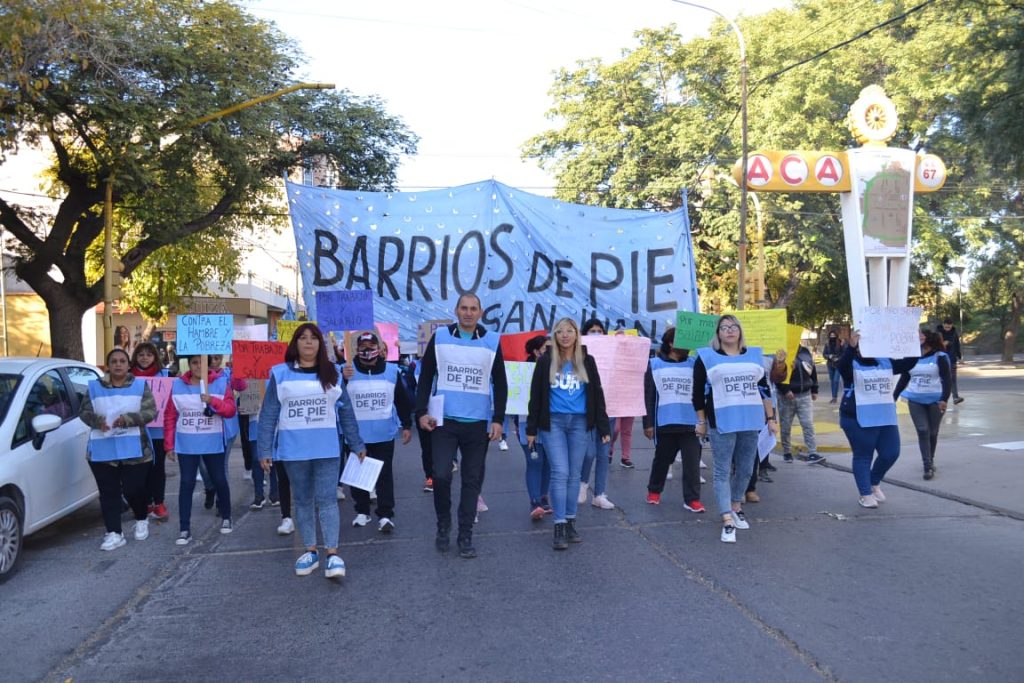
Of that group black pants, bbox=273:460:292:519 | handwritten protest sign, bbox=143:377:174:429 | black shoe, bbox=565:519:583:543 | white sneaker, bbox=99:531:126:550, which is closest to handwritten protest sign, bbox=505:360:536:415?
black shoe, bbox=565:519:583:543

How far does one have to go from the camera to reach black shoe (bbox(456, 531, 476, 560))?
588cm

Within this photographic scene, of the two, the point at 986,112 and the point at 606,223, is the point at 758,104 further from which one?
the point at 606,223

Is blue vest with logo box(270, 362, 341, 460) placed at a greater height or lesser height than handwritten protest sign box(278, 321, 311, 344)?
lesser

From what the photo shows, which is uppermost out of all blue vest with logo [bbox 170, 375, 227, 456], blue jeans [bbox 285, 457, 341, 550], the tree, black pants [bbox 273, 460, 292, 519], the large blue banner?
the tree

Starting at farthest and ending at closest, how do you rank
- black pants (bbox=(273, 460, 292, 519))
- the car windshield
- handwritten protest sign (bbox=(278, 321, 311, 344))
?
handwritten protest sign (bbox=(278, 321, 311, 344)) → black pants (bbox=(273, 460, 292, 519)) → the car windshield

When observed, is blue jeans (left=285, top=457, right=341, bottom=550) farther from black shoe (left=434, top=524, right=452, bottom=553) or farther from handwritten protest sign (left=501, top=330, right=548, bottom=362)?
handwritten protest sign (left=501, top=330, right=548, bottom=362)

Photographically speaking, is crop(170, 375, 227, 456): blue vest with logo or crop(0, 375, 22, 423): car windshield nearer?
crop(0, 375, 22, 423): car windshield

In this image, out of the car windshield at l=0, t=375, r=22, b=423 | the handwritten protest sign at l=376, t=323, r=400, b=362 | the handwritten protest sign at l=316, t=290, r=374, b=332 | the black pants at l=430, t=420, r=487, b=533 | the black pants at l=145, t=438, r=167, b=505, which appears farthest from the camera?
the handwritten protest sign at l=376, t=323, r=400, b=362

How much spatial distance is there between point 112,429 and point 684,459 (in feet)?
15.6

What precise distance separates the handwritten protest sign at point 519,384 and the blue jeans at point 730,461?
1.91m

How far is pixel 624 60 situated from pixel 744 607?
91.4 ft

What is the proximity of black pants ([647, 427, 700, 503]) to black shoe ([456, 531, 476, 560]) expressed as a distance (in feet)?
7.75

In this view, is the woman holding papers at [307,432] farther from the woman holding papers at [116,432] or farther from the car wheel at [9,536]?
the car wheel at [9,536]

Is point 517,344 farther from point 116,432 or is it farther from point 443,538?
point 116,432
